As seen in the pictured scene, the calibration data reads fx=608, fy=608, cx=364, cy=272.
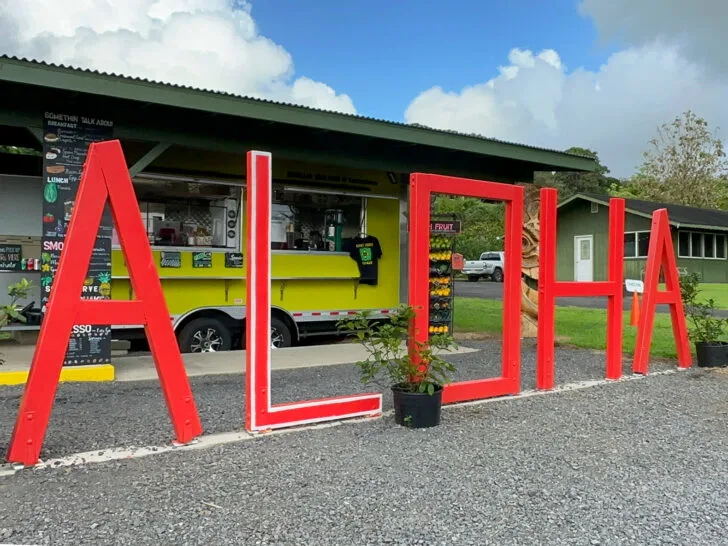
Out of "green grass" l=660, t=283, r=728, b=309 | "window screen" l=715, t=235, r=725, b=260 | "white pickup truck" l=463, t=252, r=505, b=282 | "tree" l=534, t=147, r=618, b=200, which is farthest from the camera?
"tree" l=534, t=147, r=618, b=200

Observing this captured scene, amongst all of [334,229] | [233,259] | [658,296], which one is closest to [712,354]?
[658,296]

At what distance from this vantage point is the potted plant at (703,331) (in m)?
8.02

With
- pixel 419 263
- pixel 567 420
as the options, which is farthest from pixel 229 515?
pixel 567 420

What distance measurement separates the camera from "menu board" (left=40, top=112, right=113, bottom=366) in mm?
6496

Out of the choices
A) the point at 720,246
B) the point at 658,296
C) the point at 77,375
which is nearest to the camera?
the point at 77,375

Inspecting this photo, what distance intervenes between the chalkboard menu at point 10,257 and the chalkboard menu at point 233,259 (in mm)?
2654

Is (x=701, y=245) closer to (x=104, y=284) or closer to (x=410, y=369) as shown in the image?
(x=410, y=369)

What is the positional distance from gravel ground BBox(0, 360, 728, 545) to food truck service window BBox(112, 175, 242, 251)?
4751 mm

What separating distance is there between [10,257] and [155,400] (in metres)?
3.60

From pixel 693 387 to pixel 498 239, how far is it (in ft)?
96.4

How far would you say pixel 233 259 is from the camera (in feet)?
29.1

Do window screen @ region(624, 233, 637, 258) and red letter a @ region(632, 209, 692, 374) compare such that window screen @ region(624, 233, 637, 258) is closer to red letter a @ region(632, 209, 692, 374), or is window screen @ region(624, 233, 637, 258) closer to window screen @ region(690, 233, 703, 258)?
window screen @ region(690, 233, 703, 258)

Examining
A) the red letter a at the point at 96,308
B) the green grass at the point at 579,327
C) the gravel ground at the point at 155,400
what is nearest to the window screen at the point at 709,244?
the green grass at the point at 579,327

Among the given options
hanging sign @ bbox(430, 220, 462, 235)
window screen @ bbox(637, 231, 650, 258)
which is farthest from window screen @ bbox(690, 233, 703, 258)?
hanging sign @ bbox(430, 220, 462, 235)
